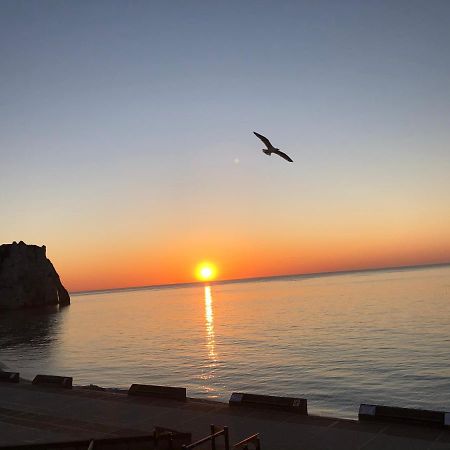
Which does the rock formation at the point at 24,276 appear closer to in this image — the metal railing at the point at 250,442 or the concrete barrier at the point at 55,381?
the concrete barrier at the point at 55,381

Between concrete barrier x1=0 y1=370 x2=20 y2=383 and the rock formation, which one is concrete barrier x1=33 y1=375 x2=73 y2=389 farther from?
the rock formation

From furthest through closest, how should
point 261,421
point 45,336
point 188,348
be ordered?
point 45,336, point 188,348, point 261,421

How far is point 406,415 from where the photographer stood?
40.3 feet

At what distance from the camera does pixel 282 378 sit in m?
31.6

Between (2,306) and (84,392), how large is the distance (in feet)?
478

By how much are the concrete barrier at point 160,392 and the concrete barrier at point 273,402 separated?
212 centimetres

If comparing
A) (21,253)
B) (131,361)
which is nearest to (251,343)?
(131,361)

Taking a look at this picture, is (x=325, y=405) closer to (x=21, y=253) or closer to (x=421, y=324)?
(x=421, y=324)

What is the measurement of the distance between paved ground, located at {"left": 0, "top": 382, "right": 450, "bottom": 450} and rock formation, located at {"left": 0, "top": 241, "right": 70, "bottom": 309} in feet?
461

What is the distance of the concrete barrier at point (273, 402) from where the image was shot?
1368 centimetres

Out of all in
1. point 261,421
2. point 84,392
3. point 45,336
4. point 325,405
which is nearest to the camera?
point 261,421

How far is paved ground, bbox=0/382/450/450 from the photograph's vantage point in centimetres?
1123

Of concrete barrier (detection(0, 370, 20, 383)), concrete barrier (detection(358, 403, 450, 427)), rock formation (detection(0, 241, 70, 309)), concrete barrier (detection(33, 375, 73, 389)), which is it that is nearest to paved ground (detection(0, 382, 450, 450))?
concrete barrier (detection(358, 403, 450, 427))

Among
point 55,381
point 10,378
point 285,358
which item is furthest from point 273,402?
point 285,358
